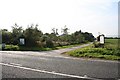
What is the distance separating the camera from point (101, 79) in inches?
365

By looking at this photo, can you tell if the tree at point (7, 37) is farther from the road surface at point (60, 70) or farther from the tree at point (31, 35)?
the road surface at point (60, 70)

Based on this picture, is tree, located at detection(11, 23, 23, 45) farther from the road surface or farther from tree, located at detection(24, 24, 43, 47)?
the road surface

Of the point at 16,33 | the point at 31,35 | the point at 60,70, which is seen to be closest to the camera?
the point at 60,70

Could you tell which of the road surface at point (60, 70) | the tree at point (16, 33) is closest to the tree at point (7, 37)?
the tree at point (16, 33)

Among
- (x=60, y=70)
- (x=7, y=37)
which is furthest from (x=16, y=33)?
(x=60, y=70)

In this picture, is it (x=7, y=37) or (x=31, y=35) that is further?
(x=7, y=37)

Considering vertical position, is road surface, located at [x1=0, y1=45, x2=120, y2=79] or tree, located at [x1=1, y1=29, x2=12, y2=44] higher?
tree, located at [x1=1, y1=29, x2=12, y2=44]

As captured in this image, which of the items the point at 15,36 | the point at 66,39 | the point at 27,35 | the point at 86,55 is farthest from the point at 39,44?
the point at 66,39

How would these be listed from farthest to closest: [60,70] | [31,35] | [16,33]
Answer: [16,33] → [31,35] → [60,70]

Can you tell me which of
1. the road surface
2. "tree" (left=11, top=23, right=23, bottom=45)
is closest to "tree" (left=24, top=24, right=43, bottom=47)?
"tree" (left=11, top=23, right=23, bottom=45)

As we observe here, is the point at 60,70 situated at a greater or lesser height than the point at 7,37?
lesser

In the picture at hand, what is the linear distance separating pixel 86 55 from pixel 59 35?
2162 inches

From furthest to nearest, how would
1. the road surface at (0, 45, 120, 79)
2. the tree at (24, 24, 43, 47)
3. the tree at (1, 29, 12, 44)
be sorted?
the tree at (1, 29, 12, 44)
the tree at (24, 24, 43, 47)
the road surface at (0, 45, 120, 79)

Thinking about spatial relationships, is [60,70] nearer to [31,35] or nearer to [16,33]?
[31,35]
